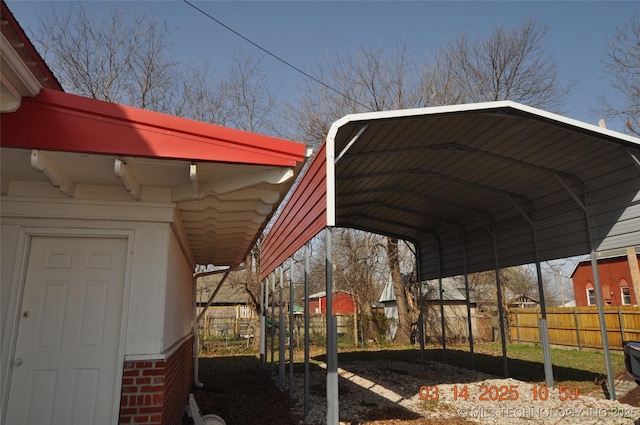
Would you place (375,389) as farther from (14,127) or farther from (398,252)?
(398,252)

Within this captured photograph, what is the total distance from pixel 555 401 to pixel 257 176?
6.59 m

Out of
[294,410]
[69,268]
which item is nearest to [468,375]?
[294,410]

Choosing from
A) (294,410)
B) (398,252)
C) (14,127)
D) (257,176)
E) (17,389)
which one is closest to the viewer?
(14,127)

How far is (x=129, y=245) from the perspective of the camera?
400 centimetres

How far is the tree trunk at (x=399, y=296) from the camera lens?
18891mm

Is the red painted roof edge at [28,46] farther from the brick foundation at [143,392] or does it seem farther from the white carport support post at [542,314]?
the white carport support post at [542,314]

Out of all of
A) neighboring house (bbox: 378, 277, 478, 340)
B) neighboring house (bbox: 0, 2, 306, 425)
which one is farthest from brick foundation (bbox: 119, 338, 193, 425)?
neighboring house (bbox: 378, 277, 478, 340)

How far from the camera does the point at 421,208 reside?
10.9 metres

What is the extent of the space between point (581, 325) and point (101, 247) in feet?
57.3

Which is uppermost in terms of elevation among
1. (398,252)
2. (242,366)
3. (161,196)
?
(398,252)

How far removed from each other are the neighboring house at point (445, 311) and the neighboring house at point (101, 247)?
1659 cm

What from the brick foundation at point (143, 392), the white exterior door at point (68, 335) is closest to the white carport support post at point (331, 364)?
the brick foundation at point (143, 392)

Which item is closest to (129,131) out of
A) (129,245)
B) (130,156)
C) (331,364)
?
(130,156)

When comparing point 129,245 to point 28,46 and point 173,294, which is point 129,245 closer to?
point 173,294
